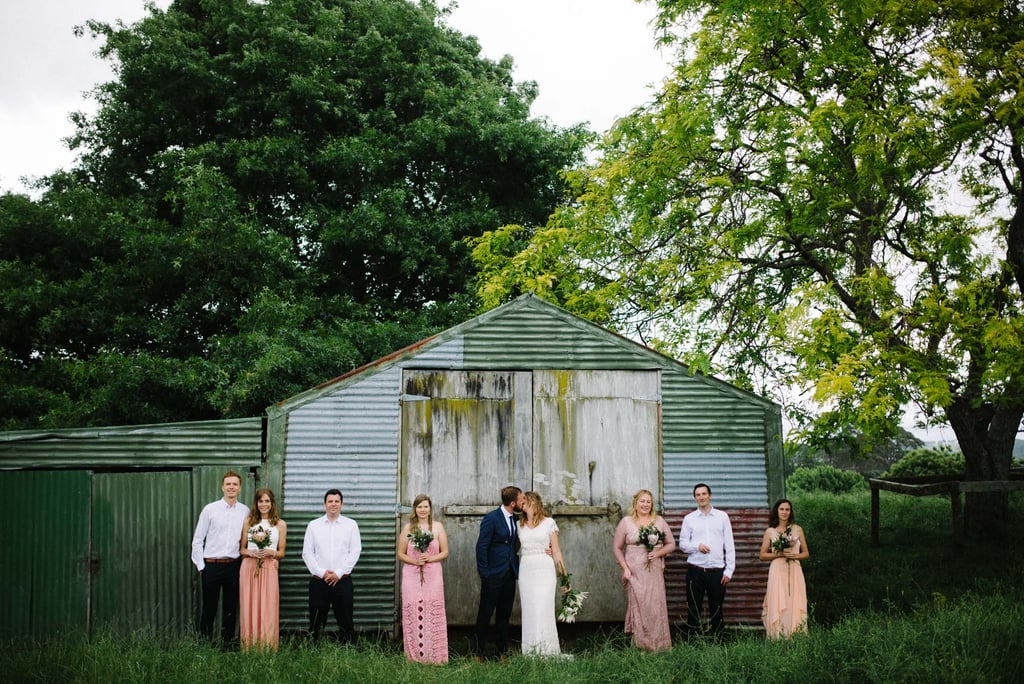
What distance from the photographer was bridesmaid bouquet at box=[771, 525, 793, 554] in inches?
340

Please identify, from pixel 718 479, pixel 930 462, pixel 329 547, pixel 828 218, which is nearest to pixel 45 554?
pixel 329 547

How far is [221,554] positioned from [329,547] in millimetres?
1024

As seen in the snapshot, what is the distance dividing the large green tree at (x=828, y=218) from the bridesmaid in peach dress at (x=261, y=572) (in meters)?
4.93

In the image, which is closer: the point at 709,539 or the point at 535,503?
the point at 535,503

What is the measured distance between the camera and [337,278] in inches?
→ 768

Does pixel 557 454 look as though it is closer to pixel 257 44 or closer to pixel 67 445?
pixel 67 445

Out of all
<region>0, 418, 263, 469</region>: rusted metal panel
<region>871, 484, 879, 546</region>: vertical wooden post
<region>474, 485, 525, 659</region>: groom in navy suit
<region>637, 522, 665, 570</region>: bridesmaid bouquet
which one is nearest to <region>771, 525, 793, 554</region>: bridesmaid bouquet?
<region>637, 522, 665, 570</region>: bridesmaid bouquet

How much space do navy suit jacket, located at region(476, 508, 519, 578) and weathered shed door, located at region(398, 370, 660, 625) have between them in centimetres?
88

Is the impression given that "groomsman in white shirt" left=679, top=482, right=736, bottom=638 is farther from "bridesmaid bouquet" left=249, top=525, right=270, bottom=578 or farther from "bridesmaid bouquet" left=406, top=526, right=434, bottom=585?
"bridesmaid bouquet" left=249, top=525, right=270, bottom=578

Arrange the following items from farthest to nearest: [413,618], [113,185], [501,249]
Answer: [113,185] < [501,249] < [413,618]

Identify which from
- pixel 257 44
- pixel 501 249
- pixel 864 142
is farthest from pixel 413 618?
pixel 257 44

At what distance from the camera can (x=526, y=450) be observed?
9.46 metres

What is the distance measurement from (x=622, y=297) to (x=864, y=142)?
13.9 feet

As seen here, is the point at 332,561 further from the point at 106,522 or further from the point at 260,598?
the point at 106,522
